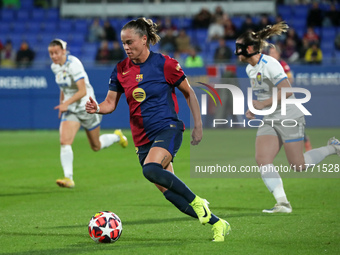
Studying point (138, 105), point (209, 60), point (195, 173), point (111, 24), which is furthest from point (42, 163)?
point (111, 24)

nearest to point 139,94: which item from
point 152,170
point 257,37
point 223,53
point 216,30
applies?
point 152,170

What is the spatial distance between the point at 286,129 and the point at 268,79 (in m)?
0.69

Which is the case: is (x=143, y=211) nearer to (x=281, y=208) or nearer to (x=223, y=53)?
(x=281, y=208)

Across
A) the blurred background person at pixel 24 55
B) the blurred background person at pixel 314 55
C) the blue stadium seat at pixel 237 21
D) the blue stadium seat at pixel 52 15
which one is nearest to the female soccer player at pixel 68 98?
the blurred background person at pixel 24 55

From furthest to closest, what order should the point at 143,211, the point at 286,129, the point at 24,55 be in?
the point at 24,55 < the point at 143,211 < the point at 286,129

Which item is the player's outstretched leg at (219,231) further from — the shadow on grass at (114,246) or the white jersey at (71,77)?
the white jersey at (71,77)

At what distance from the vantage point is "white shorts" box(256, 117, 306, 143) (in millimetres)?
8586

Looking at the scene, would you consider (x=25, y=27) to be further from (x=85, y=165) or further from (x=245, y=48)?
(x=245, y=48)

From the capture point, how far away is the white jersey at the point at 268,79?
27.7 feet

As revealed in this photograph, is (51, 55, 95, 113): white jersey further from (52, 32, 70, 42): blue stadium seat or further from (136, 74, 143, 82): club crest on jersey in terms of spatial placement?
Result: (52, 32, 70, 42): blue stadium seat

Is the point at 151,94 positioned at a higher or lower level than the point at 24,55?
higher

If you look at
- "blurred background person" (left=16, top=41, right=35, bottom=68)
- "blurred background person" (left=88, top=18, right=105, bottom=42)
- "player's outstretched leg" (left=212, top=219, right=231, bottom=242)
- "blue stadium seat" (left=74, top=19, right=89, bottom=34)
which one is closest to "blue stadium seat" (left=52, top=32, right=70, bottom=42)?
"blue stadium seat" (left=74, top=19, right=89, bottom=34)

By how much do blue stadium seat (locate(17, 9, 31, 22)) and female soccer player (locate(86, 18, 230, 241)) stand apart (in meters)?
23.2

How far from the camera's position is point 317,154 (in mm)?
9164
